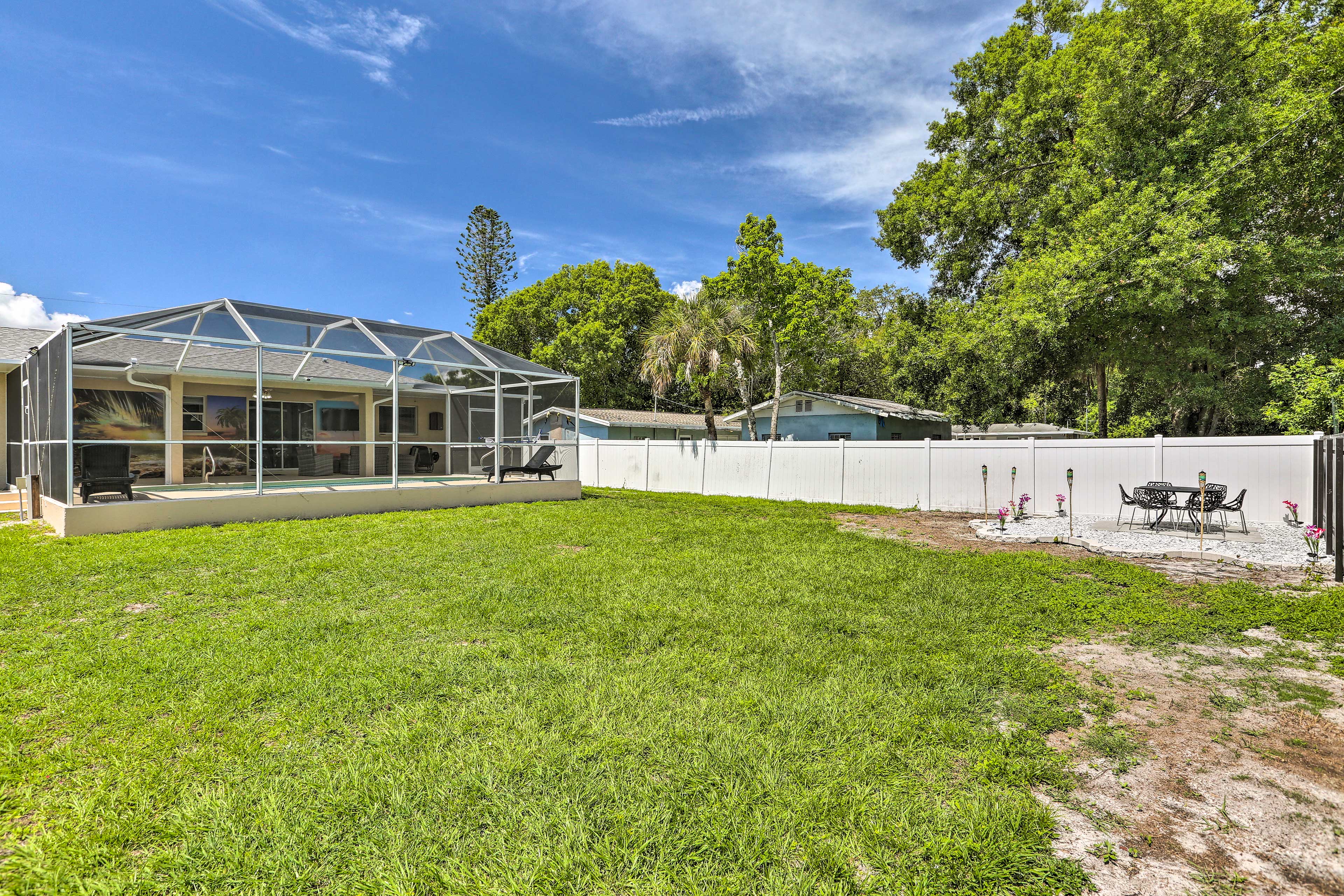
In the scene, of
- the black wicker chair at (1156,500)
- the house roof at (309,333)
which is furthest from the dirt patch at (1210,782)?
the house roof at (309,333)

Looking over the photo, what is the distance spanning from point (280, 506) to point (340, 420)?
6330 mm

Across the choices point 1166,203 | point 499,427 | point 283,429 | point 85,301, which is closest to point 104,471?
point 283,429

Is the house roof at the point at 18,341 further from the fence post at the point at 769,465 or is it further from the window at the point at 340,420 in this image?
the fence post at the point at 769,465

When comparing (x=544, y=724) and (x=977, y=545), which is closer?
(x=544, y=724)

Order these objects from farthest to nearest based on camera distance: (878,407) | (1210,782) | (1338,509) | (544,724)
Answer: (878,407) < (1338,509) < (544,724) < (1210,782)

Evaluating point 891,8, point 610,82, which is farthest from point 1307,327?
point 610,82

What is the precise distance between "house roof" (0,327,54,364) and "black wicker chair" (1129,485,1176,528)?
1964cm

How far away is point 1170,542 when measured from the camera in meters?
8.26

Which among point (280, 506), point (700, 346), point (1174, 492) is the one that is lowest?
point (280, 506)

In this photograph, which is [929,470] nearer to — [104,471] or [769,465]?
[769,465]

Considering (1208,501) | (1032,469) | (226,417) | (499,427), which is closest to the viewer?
(1208,501)

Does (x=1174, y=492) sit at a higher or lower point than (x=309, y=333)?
lower

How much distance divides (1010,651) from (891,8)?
1405cm

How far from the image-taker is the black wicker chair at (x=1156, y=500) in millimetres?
9062
